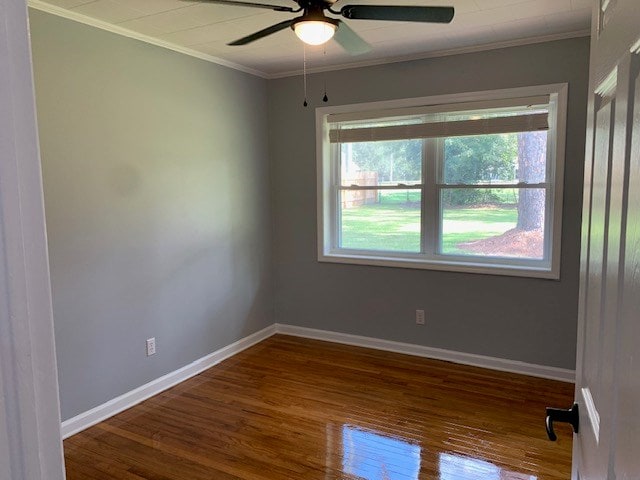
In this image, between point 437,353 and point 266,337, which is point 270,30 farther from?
point 266,337

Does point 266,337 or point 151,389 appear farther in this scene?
point 266,337

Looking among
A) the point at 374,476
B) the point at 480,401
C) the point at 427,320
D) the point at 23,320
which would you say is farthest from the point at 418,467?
the point at 23,320

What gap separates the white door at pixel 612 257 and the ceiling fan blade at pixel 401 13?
47.1 inches

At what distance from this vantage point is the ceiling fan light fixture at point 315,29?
219cm

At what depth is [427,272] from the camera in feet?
12.9

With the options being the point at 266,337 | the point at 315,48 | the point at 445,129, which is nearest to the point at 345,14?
the point at 315,48

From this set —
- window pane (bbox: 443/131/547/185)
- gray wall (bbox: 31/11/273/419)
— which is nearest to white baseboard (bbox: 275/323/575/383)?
gray wall (bbox: 31/11/273/419)

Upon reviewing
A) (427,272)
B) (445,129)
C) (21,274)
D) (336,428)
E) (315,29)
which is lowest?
(336,428)

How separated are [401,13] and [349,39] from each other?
47 centimetres

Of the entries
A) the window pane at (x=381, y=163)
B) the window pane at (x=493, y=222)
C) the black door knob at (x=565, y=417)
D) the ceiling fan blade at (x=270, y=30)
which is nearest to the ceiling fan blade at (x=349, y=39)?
the ceiling fan blade at (x=270, y=30)

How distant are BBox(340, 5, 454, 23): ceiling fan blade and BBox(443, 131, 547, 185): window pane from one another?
169 cm

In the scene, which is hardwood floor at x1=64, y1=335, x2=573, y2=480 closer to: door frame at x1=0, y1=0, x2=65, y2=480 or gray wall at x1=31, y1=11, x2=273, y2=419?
gray wall at x1=31, y1=11, x2=273, y2=419

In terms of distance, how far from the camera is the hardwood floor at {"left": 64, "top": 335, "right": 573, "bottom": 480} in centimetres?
248

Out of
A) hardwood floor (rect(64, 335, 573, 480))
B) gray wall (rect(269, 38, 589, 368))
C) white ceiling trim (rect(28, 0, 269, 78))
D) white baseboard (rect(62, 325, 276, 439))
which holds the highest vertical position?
white ceiling trim (rect(28, 0, 269, 78))
